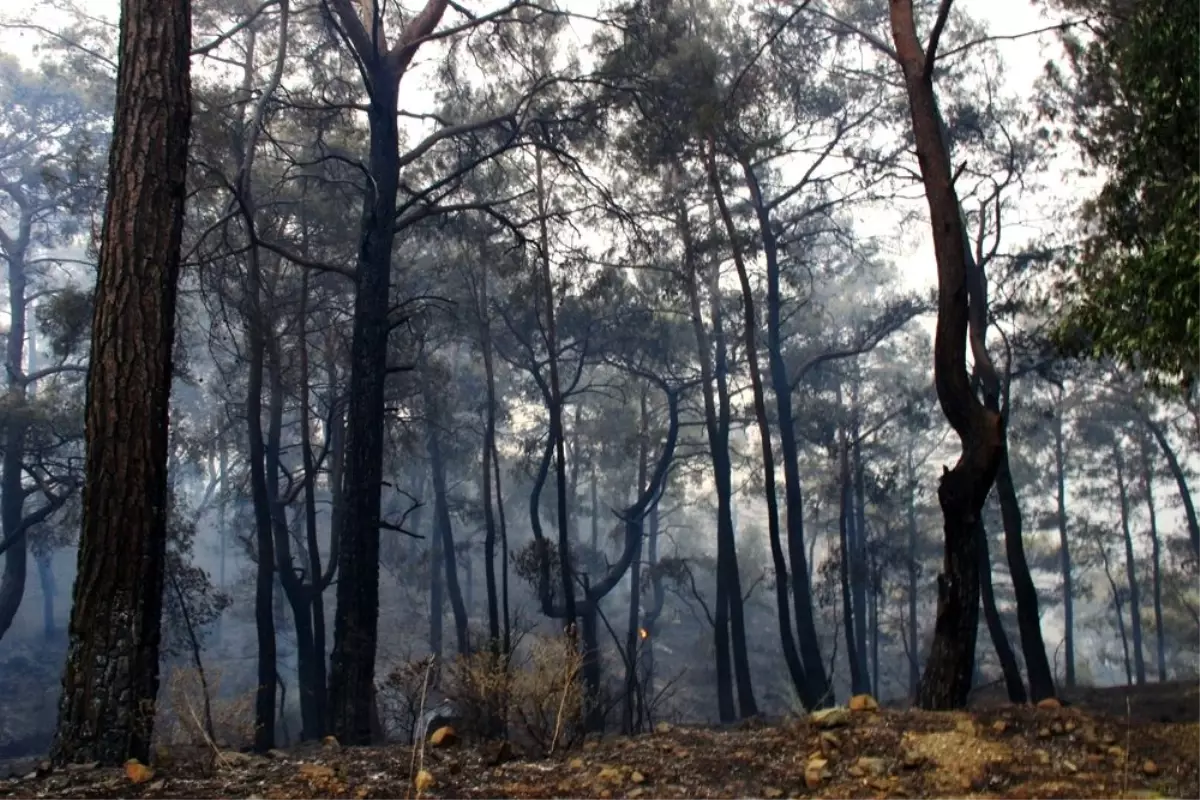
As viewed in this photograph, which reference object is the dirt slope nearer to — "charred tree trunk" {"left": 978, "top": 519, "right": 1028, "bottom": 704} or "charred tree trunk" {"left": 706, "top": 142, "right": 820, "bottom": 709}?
"charred tree trunk" {"left": 978, "top": 519, "right": 1028, "bottom": 704}

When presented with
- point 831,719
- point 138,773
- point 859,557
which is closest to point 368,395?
point 138,773

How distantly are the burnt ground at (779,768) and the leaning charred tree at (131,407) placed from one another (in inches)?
18.7

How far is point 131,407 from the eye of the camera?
198 inches

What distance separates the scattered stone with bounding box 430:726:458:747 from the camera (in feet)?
16.1

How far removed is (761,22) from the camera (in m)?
16.6

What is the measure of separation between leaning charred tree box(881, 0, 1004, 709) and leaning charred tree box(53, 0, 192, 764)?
4778mm

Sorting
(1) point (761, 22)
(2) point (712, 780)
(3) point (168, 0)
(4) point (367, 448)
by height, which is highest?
(1) point (761, 22)

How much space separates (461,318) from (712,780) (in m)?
21.4

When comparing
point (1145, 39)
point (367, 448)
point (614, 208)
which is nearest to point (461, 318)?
point (614, 208)

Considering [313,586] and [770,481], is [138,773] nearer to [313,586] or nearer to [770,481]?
[770,481]

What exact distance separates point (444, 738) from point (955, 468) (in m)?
3.93

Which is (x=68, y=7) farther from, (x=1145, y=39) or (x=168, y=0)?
(x=1145, y=39)

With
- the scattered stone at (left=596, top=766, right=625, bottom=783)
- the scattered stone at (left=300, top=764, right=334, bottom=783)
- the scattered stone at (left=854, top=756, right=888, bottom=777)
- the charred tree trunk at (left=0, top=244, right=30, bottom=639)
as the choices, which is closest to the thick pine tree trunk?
the scattered stone at (left=300, top=764, right=334, bottom=783)

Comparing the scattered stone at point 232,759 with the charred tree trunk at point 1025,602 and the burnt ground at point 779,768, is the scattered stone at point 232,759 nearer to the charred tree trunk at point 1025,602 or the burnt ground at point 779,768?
the burnt ground at point 779,768
